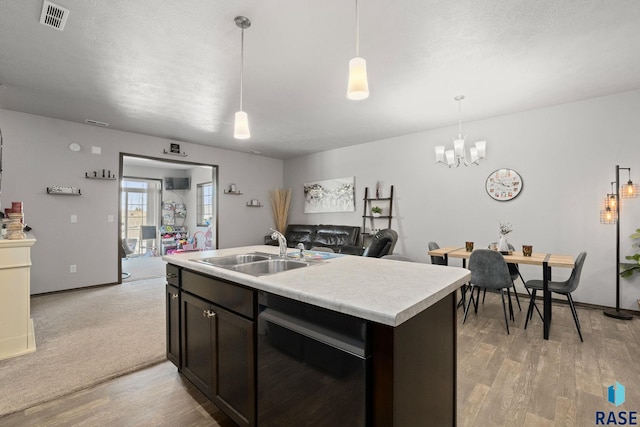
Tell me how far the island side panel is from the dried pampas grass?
5.96 m

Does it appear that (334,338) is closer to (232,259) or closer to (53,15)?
(232,259)

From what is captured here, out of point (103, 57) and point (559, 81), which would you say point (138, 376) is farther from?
point (559, 81)

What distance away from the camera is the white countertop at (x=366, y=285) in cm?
96

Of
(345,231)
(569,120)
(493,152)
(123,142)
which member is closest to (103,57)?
(123,142)

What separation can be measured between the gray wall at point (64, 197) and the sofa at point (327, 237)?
2.95 meters

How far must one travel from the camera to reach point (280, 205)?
7172 millimetres

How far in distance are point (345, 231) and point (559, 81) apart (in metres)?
3.84

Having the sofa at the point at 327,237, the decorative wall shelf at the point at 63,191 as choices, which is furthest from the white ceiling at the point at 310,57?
the sofa at the point at 327,237

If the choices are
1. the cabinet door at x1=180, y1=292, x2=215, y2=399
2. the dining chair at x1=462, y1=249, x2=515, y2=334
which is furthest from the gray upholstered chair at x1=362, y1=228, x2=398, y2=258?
the cabinet door at x1=180, y1=292, x2=215, y2=399

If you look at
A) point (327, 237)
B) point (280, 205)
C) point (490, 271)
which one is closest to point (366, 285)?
point (490, 271)

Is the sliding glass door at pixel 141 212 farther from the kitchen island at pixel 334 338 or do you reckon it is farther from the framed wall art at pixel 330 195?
the kitchen island at pixel 334 338

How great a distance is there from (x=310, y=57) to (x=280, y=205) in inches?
188

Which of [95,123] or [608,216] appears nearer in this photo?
[608,216]

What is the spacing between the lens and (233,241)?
6.42 m
